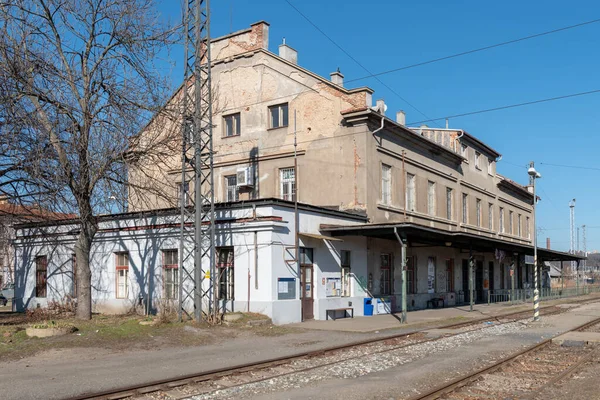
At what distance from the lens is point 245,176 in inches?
1143

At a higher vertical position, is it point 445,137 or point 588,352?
point 445,137

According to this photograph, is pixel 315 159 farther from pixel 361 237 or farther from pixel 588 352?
pixel 588 352

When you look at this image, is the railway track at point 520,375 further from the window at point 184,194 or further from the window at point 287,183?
the window at point 287,183

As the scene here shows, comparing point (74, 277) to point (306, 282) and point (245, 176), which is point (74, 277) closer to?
point (245, 176)

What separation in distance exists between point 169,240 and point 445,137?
20031mm

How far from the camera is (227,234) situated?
22266 millimetres

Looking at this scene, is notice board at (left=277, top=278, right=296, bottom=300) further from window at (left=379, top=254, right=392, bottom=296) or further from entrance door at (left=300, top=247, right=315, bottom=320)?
window at (left=379, top=254, right=392, bottom=296)

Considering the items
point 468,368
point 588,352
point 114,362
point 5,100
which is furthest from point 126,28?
point 588,352

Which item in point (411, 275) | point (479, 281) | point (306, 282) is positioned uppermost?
point (306, 282)

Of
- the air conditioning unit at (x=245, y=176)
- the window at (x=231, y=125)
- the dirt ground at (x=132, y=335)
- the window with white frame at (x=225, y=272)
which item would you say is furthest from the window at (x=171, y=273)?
the window at (x=231, y=125)

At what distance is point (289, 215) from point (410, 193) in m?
11.0

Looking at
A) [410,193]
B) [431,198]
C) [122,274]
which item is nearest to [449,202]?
A: [431,198]

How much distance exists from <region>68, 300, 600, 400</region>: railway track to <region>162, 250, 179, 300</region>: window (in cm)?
988

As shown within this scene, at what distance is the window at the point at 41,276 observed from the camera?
94.6ft
